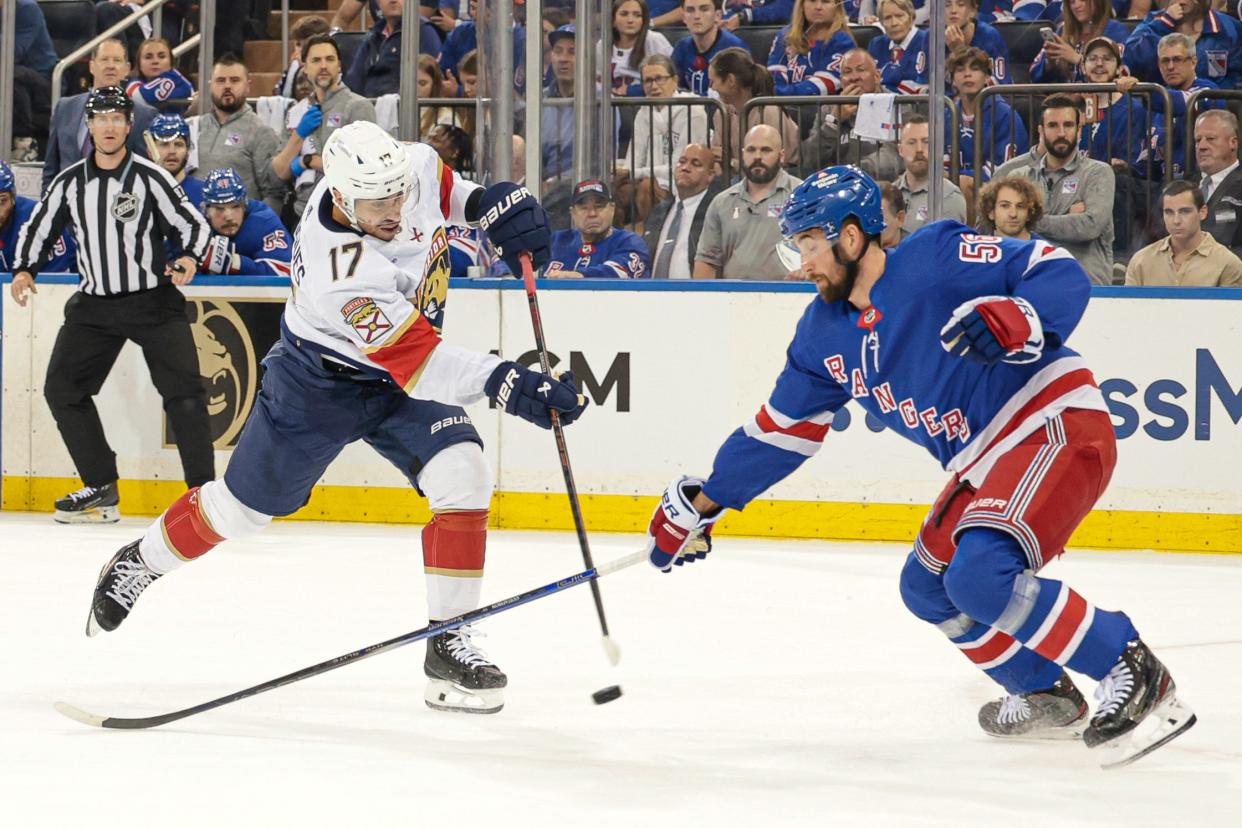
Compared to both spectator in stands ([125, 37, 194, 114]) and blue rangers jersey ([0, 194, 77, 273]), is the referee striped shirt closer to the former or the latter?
blue rangers jersey ([0, 194, 77, 273])

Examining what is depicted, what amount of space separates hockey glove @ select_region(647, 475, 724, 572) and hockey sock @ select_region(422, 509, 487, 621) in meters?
0.52

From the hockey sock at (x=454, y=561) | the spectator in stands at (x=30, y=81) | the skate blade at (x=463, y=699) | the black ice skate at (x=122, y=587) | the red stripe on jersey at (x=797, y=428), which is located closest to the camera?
the red stripe on jersey at (x=797, y=428)

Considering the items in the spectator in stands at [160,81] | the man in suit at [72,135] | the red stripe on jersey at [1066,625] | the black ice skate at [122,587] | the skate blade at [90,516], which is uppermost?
the spectator in stands at [160,81]

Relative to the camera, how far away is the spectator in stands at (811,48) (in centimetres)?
750

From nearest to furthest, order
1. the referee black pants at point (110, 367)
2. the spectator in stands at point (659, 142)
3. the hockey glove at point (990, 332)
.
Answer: the hockey glove at point (990, 332), the referee black pants at point (110, 367), the spectator in stands at point (659, 142)

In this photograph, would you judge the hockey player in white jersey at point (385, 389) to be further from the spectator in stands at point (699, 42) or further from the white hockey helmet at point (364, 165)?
the spectator in stands at point (699, 42)

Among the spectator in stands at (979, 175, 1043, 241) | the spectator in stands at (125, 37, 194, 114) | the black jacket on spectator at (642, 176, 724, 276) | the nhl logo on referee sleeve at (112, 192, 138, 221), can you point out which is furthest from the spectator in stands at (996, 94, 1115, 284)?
the spectator in stands at (125, 37, 194, 114)

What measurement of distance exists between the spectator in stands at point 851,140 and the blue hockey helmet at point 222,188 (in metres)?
2.31

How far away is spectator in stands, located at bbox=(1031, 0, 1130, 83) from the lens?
7.23 meters

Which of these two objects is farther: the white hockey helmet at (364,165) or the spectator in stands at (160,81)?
the spectator in stands at (160,81)

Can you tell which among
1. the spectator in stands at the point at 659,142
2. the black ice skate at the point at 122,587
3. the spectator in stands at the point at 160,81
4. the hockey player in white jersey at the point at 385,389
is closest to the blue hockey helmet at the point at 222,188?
the spectator in stands at the point at 659,142

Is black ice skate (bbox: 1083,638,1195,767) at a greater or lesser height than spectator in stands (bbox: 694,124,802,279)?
lesser

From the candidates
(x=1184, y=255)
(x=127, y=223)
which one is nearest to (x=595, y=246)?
(x=127, y=223)

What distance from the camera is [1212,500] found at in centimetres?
608
